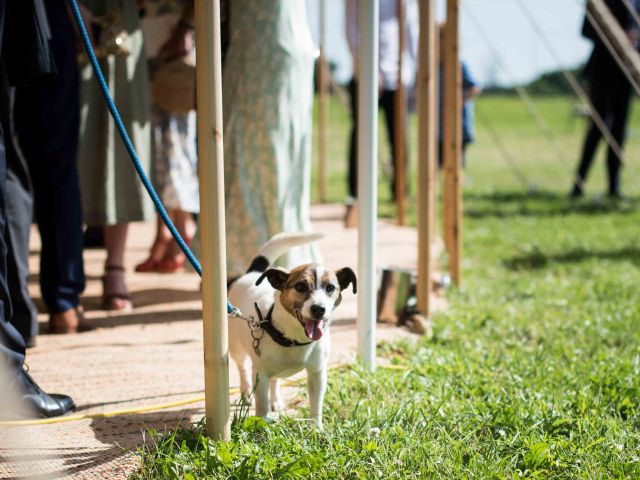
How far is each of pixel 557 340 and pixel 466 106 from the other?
15.3 ft

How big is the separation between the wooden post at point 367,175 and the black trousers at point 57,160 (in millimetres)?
1228

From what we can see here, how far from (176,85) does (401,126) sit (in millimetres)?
2243

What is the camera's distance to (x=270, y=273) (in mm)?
2541

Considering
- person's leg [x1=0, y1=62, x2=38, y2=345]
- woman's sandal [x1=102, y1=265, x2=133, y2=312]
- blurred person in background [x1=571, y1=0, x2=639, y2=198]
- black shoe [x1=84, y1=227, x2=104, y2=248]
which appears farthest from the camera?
blurred person in background [x1=571, y1=0, x2=639, y2=198]

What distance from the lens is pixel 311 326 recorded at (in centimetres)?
244

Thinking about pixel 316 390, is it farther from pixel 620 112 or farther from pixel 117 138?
pixel 620 112

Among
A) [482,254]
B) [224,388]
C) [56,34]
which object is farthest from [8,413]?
[482,254]

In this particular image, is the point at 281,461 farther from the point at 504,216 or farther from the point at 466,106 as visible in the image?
the point at 466,106

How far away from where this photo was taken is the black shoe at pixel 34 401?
2.57 meters

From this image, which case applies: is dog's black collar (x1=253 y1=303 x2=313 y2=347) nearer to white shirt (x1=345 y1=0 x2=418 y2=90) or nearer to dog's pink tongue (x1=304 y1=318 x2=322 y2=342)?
dog's pink tongue (x1=304 y1=318 x2=322 y2=342)

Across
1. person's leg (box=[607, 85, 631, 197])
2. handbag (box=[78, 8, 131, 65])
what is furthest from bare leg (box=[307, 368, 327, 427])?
person's leg (box=[607, 85, 631, 197])

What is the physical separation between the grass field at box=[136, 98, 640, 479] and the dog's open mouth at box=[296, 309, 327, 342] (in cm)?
30

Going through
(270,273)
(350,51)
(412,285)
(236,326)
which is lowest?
(412,285)

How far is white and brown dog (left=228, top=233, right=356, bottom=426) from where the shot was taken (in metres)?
2.44
